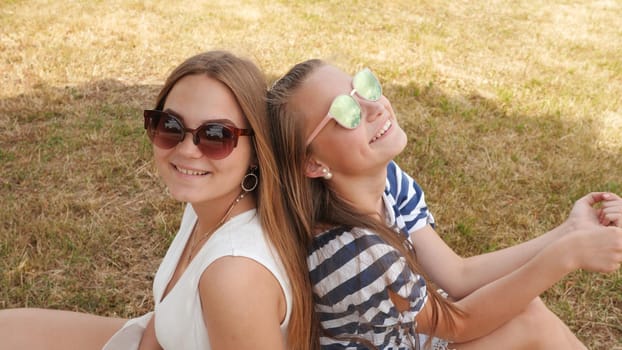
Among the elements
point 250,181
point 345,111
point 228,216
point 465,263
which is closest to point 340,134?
point 345,111

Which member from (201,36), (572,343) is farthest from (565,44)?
(572,343)

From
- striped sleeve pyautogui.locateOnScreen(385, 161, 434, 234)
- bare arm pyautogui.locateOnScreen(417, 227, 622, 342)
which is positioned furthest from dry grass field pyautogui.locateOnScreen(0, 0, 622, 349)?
bare arm pyautogui.locateOnScreen(417, 227, 622, 342)

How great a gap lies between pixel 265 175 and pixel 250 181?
79 millimetres

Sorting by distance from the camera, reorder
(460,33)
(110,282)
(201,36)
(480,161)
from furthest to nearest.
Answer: (460,33)
(201,36)
(480,161)
(110,282)

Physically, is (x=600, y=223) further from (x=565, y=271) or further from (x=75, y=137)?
(x=75, y=137)

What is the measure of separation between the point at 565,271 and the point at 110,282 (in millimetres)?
2386

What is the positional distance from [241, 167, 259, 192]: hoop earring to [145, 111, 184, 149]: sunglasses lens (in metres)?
0.24

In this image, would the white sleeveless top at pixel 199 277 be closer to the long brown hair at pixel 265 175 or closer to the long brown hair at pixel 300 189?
the long brown hair at pixel 265 175

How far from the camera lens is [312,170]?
1946 mm

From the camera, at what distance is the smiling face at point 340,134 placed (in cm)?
191

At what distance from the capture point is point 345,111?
189 centimetres

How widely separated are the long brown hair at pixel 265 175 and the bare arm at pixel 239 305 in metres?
0.11

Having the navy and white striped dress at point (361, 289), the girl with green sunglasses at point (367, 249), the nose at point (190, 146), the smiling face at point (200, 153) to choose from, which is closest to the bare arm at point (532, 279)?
the girl with green sunglasses at point (367, 249)

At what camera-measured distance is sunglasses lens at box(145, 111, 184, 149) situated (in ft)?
5.66
